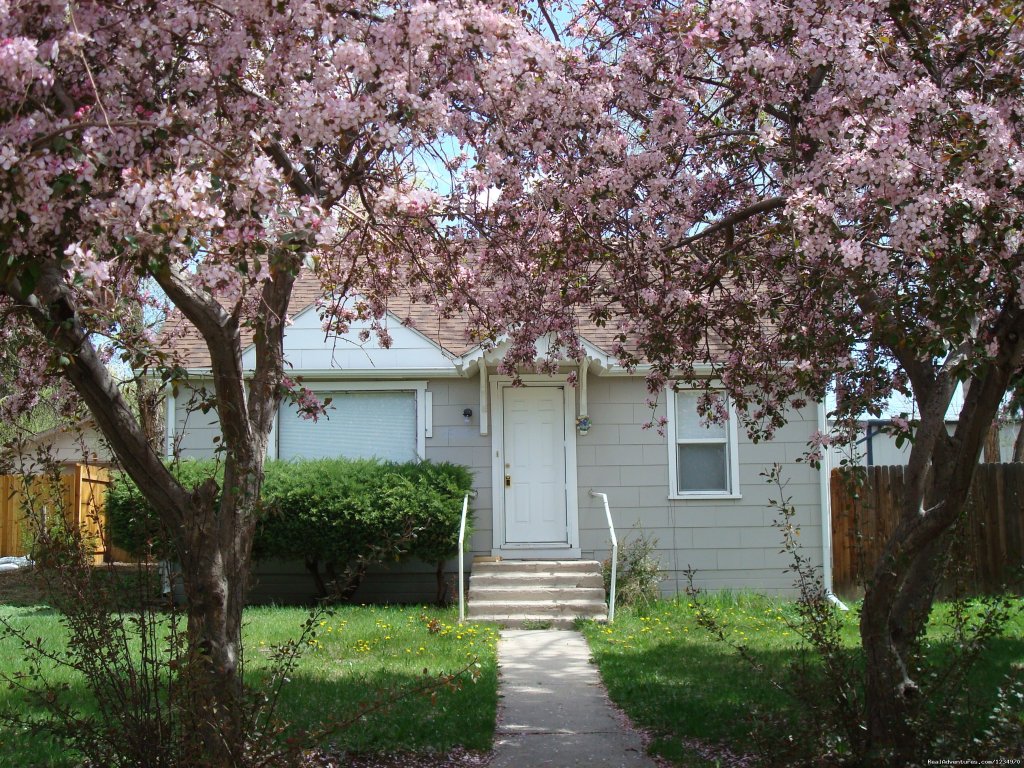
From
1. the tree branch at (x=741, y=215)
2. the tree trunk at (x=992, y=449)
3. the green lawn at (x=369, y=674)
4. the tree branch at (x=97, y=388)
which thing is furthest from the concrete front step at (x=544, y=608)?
the tree trunk at (x=992, y=449)

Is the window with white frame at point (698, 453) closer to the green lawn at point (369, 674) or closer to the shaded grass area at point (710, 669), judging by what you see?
the shaded grass area at point (710, 669)

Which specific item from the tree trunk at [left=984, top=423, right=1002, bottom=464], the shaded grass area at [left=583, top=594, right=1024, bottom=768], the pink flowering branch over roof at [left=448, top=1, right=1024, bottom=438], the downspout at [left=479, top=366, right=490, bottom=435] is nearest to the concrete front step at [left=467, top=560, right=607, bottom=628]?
the shaded grass area at [left=583, top=594, right=1024, bottom=768]

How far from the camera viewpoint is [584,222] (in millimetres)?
6113

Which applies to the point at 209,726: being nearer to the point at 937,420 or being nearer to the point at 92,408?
the point at 92,408

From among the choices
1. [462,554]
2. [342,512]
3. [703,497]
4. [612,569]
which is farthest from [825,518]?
[342,512]

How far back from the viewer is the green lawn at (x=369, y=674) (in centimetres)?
568

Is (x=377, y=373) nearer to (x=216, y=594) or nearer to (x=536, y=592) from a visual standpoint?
(x=536, y=592)

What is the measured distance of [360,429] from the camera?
1216cm

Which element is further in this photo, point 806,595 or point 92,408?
point 806,595

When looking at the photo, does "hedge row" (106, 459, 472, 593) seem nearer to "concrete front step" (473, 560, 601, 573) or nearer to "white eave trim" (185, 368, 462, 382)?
"concrete front step" (473, 560, 601, 573)

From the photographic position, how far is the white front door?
468 inches

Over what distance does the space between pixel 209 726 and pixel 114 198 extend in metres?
2.17

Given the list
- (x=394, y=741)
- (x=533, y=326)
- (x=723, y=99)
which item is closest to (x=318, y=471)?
(x=533, y=326)

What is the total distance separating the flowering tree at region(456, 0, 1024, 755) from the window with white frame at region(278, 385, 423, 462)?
5507 millimetres
